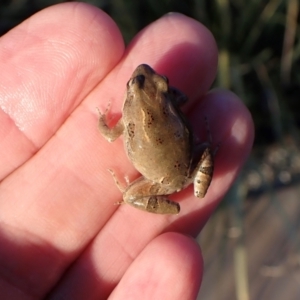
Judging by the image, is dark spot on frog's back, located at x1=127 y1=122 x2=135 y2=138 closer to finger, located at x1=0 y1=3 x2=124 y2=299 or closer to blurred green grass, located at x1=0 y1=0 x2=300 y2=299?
finger, located at x1=0 y1=3 x2=124 y2=299

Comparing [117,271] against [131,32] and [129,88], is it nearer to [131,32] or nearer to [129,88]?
[129,88]

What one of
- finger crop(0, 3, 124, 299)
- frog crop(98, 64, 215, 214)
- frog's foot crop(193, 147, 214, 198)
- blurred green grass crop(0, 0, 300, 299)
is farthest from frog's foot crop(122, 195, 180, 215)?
blurred green grass crop(0, 0, 300, 299)

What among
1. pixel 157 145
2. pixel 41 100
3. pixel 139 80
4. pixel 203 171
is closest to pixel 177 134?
pixel 157 145

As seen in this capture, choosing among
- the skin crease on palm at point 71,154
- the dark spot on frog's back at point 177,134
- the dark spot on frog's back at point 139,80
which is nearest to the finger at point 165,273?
the skin crease on palm at point 71,154

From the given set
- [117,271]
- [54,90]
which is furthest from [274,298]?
[54,90]

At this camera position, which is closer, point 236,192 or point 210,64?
point 210,64

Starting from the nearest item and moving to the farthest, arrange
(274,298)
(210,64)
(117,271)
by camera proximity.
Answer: (117,271), (210,64), (274,298)
